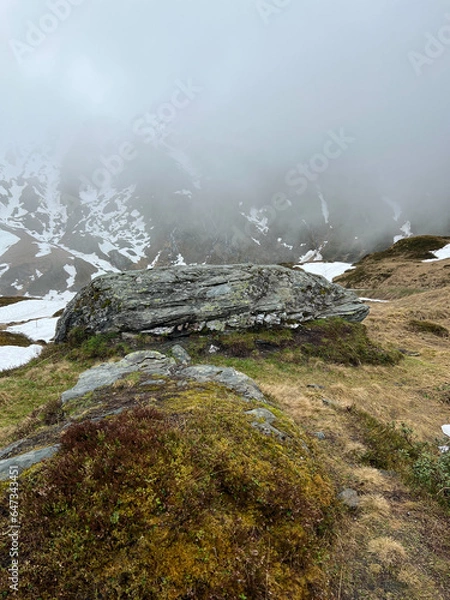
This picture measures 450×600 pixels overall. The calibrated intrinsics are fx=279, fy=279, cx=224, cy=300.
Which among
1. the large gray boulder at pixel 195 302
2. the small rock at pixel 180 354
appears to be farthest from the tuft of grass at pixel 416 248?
the small rock at pixel 180 354

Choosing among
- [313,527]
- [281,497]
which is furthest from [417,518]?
[281,497]

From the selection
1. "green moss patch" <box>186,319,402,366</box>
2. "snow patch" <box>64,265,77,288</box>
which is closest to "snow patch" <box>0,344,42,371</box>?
"green moss patch" <box>186,319,402,366</box>

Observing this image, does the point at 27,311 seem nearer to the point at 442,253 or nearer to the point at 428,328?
the point at 428,328

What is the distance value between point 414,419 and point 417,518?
715 centimetres

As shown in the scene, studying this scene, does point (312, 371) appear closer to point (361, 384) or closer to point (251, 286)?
point (361, 384)

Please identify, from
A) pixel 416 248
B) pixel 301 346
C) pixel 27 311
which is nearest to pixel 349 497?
pixel 301 346

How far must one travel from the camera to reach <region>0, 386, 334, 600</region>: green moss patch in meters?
2.77

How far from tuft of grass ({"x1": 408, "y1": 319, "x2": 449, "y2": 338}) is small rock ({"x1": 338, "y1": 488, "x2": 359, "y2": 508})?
25.7 meters

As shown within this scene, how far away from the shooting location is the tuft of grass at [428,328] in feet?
81.3

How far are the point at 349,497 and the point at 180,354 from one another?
1120 centimetres

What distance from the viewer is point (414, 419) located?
34.4 ft

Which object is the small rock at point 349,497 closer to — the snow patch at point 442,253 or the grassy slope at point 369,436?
the grassy slope at point 369,436

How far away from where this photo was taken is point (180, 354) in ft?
49.4

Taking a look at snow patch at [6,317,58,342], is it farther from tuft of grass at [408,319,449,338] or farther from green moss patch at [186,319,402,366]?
tuft of grass at [408,319,449,338]
